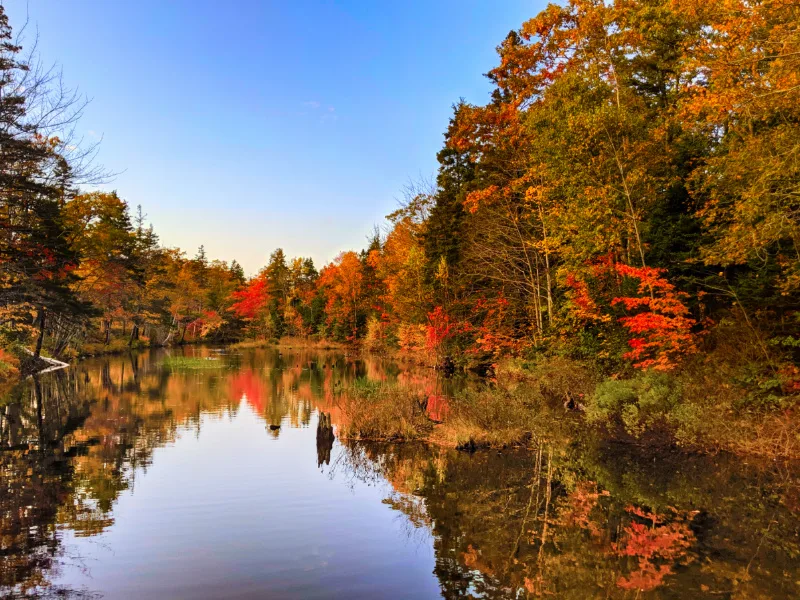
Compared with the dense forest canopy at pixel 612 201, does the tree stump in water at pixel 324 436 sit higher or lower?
lower

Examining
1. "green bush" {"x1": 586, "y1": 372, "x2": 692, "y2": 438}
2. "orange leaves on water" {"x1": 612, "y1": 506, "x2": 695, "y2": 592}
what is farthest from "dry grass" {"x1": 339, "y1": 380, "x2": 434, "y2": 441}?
"orange leaves on water" {"x1": 612, "y1": 506, "x2": 695, "y2": 592}

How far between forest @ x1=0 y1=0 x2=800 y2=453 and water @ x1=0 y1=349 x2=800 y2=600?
3563 millimetres

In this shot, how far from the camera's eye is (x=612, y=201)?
814 inches

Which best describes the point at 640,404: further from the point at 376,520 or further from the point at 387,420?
the point at 376,520

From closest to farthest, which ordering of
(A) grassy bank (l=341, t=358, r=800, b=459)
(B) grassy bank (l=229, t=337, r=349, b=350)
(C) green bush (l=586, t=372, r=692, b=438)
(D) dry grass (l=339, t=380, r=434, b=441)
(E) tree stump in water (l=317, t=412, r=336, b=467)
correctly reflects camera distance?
(A) grassy bank (l=341, t=358, r=800, b=459) → (C) green bush (l=586, t=372, r=692, b=438) → (E) tree stump in water (l=317, t=412, r=336, b=467) → (D) dry grass (l=339, t=380, r=434, b=441) → (B) grassy bank (l=229, t=337, r=349, b=350)

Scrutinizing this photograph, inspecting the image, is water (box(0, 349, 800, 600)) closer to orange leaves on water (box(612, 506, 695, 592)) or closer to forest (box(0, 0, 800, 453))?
orange leaves on water (box(612, 506, 695, 592))

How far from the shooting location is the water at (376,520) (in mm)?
8398

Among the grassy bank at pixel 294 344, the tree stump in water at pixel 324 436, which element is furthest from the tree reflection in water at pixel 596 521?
the grassy bank at pixel 294 344

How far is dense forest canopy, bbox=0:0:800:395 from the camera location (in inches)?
589

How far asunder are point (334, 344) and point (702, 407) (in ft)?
196

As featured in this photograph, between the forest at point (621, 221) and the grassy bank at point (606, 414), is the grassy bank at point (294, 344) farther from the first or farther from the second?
the grassy bank at point (606, 414)

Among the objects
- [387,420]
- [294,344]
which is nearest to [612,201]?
[387,420]

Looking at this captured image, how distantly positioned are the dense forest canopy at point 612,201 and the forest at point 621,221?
9cm

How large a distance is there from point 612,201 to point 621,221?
2.62ft
